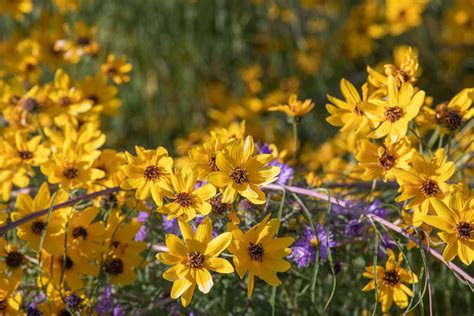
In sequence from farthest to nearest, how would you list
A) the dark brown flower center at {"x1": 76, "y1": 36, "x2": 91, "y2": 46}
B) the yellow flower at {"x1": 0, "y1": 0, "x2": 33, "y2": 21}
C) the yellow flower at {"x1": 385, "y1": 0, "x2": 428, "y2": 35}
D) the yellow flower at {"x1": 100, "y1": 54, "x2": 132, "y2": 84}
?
the yellow flower at {"x1": 385, "y1": 0, "x2": 428, "y2": 35}, the yellow flower at {"x1": 0, "y1": 0, "x2": 33, "y2": 21}, the dark brown flower center at {"x1": 76, "y1": 36, "x2": 91, "y2": 46}, the yellow flower at {"x1": 100, "y1": 54, "x2": 132, "y2": 84}

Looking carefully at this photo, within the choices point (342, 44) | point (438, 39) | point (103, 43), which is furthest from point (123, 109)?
point (438, 39)

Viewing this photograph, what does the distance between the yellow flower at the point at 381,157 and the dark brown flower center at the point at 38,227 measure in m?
0.61

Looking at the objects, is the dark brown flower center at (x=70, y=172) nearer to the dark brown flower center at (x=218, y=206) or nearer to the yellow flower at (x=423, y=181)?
the dark brown flower center at (x=218, y=206)

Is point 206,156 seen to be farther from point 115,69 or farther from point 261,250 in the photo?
point 115,69

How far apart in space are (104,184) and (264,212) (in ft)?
1.08

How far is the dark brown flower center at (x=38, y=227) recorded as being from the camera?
4.04ft

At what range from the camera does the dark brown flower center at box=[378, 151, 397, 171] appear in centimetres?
119

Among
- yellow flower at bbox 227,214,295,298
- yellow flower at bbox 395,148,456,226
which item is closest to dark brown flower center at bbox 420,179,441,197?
yellow flower at bbox 395,148,456,226

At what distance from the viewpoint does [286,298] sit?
1.44 meters

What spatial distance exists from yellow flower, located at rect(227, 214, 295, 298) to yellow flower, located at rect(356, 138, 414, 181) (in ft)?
0.73

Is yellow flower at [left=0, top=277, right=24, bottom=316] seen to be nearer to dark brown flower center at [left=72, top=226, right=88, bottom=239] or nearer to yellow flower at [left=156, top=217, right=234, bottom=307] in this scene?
dark brown flower center at [left=72, top=226, right=88, bottom=239]

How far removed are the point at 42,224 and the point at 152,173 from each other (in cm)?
28

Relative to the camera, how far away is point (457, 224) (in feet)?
3.55

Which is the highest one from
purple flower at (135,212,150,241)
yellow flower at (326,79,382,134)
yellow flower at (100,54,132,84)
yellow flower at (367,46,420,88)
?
yellow flower at (100,54,132,84)
